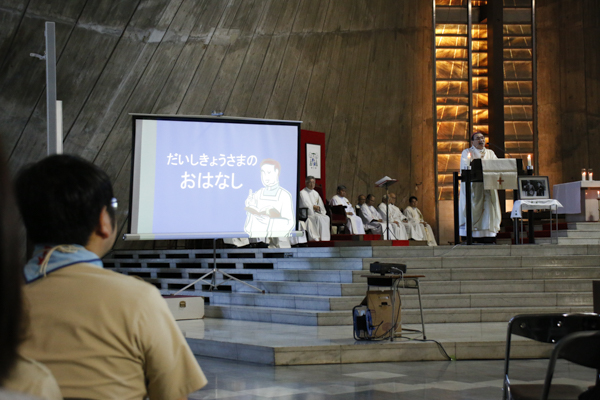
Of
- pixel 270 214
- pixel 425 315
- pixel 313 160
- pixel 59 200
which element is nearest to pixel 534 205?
pixel 425 315

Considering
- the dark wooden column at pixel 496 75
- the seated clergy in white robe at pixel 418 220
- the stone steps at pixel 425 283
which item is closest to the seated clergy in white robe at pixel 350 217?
the seated clergy in white robe at pixel 418 220

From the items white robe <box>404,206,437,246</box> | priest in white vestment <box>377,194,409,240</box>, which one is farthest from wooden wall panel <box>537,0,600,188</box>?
priest in white vestment <box>377,194,409,240</box>

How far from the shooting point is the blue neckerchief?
3.41ft

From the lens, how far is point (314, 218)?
9586 millimetres

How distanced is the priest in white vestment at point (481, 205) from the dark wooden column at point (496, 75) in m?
4.77

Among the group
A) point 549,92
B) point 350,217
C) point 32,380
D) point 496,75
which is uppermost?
point 496,75

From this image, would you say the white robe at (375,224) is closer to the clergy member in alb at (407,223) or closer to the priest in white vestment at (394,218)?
the priest in white vestment at (394,218)

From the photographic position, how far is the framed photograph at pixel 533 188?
7906mm

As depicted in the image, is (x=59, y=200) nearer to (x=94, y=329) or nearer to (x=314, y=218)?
(x=94, y=329)

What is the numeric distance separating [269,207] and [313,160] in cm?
418

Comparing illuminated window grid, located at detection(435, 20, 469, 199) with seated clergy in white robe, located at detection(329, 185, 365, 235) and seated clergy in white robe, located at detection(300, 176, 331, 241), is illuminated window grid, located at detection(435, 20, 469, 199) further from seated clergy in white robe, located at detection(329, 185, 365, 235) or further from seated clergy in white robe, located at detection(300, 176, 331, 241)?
seated clergy in white robe, located at detection(300, 176, 331, 241)

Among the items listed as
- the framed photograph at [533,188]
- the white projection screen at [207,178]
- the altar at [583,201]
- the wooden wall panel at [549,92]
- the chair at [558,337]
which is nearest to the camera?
the chair at [558,337]

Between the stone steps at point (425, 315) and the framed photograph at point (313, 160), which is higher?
the framed photograph at point (313, 160)

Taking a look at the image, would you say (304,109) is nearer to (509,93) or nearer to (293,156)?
(509,93)
